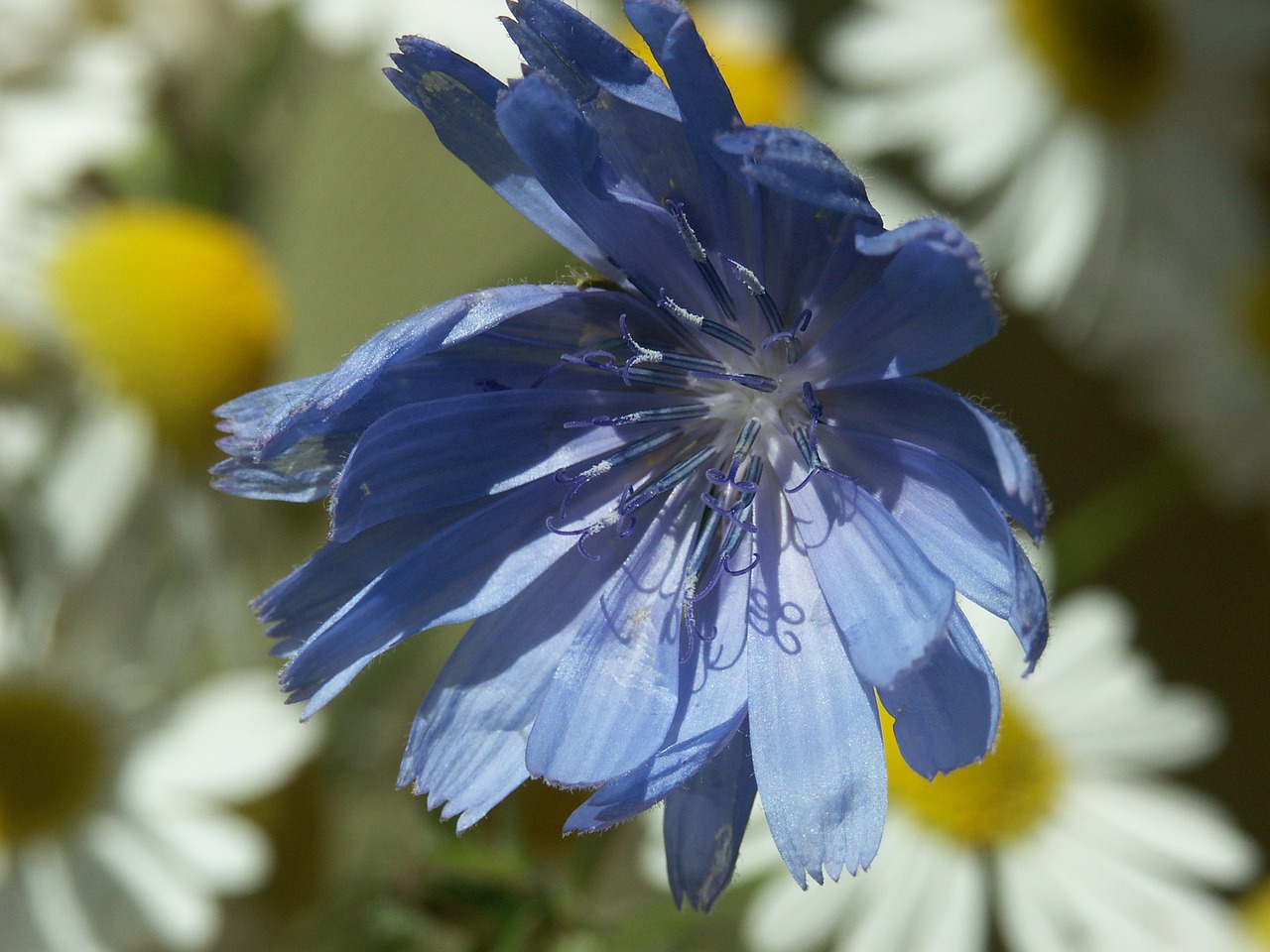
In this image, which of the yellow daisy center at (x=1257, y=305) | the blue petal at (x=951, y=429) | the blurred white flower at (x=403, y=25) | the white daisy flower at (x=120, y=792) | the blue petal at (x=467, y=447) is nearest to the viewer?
the blue petal at (x=951, y=429)

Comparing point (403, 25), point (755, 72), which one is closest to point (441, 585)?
point (403, 25)

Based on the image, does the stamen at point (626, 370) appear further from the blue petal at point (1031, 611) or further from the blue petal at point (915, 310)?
the blue petal at point (1031, 611)

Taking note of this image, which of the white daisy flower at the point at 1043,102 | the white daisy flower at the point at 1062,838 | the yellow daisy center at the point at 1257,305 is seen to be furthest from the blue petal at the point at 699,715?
the yellow daisy center at the point at 1257,305

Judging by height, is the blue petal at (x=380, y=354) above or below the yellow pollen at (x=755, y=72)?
below

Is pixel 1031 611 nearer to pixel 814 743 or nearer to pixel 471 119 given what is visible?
pixel 814 743

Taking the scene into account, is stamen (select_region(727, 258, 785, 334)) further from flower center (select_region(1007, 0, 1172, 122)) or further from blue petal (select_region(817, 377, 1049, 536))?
flower center (select_region(1007, 0, 1172, 122))

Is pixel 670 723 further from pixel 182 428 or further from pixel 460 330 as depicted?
pixel 182 428

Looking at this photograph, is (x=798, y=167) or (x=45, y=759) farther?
(x=45, y=759)
